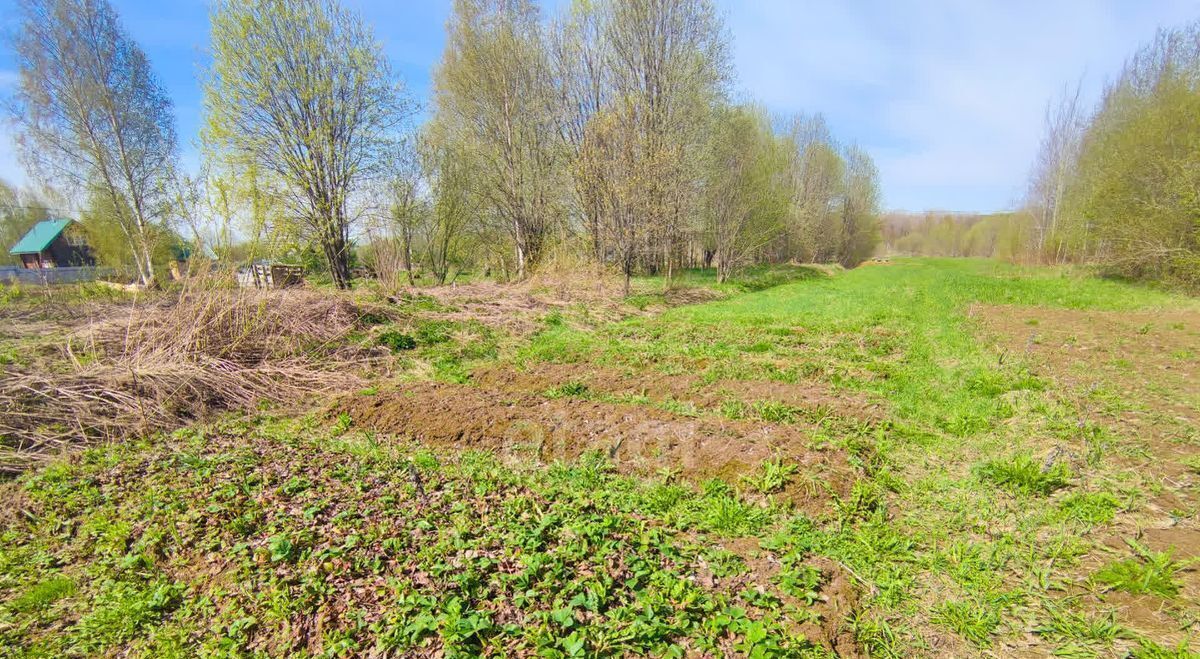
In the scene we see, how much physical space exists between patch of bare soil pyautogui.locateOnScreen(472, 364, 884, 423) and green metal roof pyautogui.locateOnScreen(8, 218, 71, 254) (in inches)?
1728

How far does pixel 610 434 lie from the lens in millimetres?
3975

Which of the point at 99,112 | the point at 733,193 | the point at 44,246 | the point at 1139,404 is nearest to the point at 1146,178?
the point at 733,193

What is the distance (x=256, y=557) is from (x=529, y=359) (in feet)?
14.8

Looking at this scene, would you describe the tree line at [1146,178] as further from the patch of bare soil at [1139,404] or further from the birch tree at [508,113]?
the birch tree at [508,113]

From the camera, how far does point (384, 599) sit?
2.20m

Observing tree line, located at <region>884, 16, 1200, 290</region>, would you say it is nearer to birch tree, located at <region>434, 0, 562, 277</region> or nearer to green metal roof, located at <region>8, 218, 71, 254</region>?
birch tree, located at <region>434, 0, 562, 277</region>

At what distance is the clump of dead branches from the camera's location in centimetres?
411

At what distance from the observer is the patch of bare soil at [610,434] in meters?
3.40

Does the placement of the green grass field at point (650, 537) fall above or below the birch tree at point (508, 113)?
below

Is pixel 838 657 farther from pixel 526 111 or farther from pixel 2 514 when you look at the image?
pixel 526 111

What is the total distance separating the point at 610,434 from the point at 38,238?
47.8 m

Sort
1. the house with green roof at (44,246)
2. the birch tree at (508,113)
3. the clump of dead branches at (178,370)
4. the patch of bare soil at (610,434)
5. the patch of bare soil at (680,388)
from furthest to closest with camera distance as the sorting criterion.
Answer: the house with green roof at (44,246)
the birch tree at (508,113)
the patch of bare soil at (680,388)
the clump of dead branches at (178,370)
the patch of bare soil at (610,434)

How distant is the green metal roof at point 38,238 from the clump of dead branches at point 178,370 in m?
39.1


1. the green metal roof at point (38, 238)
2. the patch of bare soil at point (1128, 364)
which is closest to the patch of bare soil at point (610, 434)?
the patch of bare soil at point (1128, 364)
